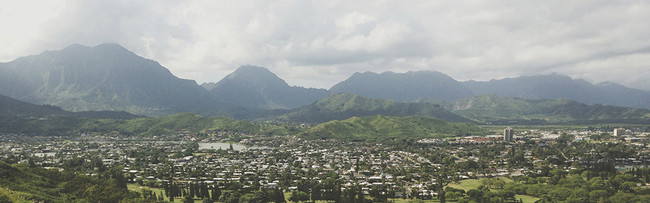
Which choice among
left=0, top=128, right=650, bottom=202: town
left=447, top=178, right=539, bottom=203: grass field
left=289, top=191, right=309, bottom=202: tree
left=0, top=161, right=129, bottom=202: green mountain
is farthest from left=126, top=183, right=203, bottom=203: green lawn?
left=447, top=178, right=539, bottom=203: grass field

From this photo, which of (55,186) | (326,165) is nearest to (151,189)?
(55,186)

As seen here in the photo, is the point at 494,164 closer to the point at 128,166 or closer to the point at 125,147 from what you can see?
the point at 128,166

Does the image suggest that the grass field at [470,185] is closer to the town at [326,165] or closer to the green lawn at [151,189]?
the town at [326,165]

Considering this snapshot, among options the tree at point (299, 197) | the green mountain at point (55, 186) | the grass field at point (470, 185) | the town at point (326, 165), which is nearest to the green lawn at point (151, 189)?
the town at point (326, 165)

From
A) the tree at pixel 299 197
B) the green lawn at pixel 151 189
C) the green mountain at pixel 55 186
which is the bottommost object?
the green lawn at pixel 151 189

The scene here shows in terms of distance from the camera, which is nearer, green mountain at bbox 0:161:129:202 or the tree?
green mountain at bbox 0:161:129:202

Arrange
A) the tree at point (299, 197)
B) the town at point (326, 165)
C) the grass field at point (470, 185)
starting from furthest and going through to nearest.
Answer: the town at point (326, 165), the grass field at point (470, 185), the tree at point (299, 197)

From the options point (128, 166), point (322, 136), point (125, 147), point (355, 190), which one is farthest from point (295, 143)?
point (355, 190)

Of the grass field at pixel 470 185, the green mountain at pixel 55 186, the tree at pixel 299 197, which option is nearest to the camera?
the green mountain at pixel 55 186

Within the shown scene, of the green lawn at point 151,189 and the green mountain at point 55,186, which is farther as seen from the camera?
the green lawn at point 151,189

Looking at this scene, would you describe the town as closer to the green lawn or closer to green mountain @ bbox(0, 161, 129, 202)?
the green lawn

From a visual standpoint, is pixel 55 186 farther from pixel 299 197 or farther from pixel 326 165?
pixel 326 165
